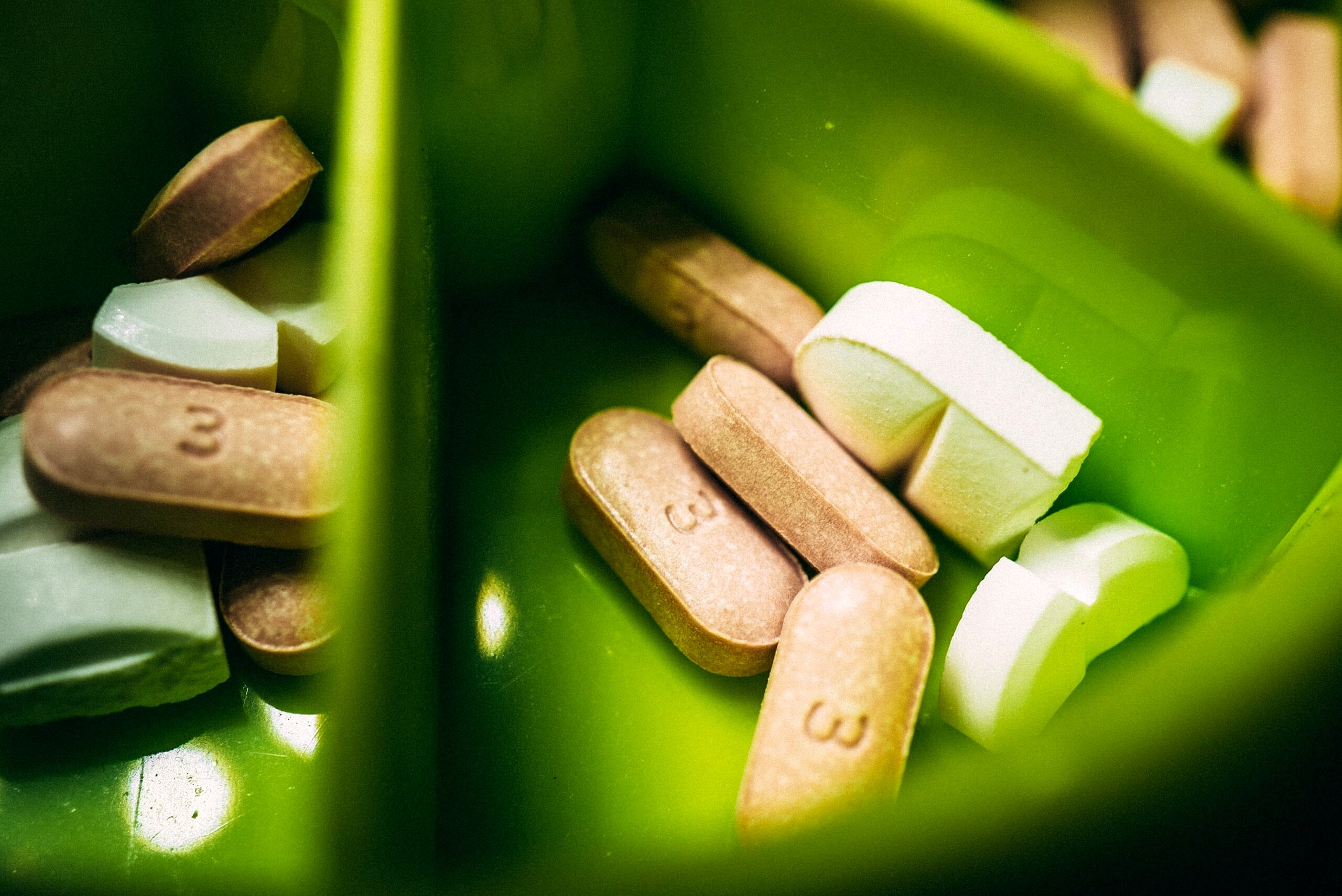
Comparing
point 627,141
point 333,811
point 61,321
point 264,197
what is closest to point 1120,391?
point 627,141

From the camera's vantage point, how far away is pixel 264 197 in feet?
3.06

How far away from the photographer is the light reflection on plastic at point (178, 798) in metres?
0.88

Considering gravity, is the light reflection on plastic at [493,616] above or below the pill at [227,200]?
below

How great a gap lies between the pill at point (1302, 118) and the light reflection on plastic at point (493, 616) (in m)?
0.88

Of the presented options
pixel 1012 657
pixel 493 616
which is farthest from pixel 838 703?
pixel 493 616

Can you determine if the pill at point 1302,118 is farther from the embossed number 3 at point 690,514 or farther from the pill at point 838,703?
the embossed number 3 at point 690,514

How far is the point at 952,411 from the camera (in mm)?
891

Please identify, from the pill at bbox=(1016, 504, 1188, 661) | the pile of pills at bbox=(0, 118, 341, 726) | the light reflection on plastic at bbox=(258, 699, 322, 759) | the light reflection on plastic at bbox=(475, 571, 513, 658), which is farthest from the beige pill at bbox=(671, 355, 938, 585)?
the light reflection on plastic at bbox=(258, 699, 322, 759)

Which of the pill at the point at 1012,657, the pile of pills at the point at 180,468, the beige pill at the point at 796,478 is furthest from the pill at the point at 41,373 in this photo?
the pill at the point at 1012,657

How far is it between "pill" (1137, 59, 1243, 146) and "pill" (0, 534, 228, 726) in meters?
1.03

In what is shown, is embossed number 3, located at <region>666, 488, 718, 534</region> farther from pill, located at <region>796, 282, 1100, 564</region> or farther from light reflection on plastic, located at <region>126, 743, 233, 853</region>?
light reflection on plastic, located at <region>126, 743, 233, 853</region>

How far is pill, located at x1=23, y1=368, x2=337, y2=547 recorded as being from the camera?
2.54 feet

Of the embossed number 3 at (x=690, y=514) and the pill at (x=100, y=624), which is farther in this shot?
the embossed number 3 at (x=690, y=514)

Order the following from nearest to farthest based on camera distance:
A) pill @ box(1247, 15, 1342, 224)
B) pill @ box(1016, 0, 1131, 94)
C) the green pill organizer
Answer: the green pill organizer
pill @ box(1247, 15, 1342, 224)
pill @ box(1016, 0, 1131, 94)
